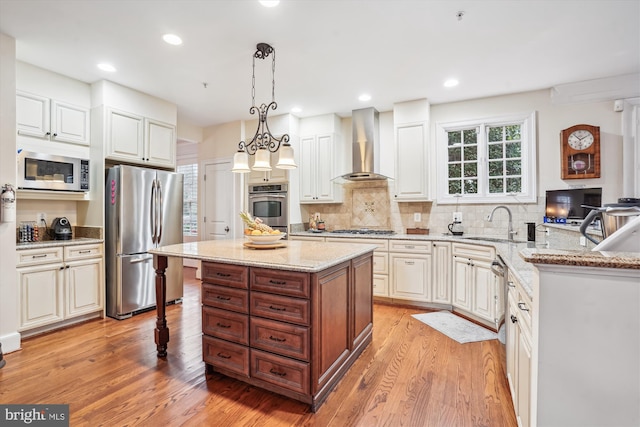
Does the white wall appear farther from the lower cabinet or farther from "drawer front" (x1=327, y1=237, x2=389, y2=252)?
"drawer front" (x1=327, y1=237, x2=389, y2=252)

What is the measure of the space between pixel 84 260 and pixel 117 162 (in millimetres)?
1234

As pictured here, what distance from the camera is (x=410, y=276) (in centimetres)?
389

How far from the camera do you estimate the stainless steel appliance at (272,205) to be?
475cm

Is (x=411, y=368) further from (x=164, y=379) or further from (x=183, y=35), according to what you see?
(x=183, y=35)

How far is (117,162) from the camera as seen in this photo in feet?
12.7

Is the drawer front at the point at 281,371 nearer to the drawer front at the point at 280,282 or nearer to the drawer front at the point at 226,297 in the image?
the drawer front at the point at 226,297

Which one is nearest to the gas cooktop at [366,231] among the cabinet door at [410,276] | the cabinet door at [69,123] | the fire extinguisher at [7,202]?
the cabinet door at [410,276]

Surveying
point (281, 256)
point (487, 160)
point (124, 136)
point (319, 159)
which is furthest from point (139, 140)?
point (487, 160)

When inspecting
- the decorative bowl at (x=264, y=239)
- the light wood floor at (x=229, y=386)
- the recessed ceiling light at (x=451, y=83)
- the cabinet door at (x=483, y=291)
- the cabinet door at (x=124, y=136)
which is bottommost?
the light wood floor at (x=229, y=386)

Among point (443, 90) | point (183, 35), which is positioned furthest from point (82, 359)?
point (443, 90)

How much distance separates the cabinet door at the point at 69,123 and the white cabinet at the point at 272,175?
214 cm

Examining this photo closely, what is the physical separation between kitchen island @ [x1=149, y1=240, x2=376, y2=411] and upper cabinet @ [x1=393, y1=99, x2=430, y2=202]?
2.09m

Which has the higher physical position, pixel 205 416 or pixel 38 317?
pixel 38 317

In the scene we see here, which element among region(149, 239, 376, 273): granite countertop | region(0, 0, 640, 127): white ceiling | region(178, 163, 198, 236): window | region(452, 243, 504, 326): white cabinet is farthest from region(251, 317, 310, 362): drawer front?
region(178, 163, 198, 236): window
